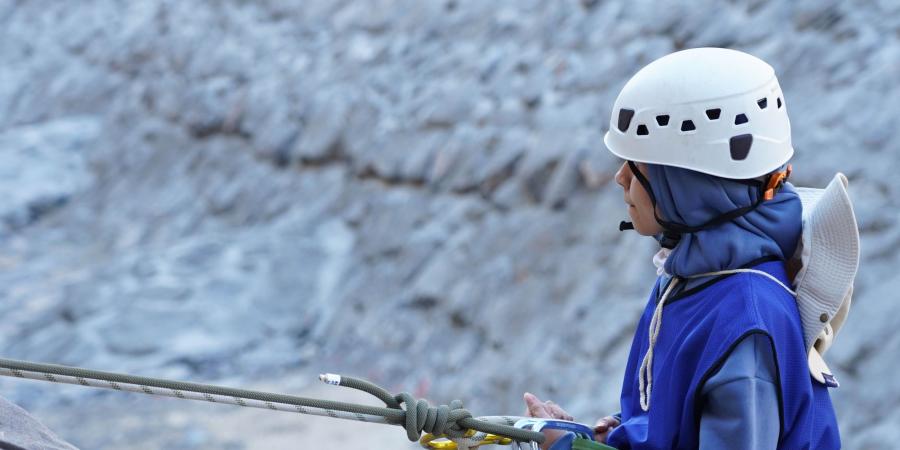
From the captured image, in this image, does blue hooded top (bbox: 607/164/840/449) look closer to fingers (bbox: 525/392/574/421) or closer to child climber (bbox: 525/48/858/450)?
child climber (bbox: 525/48/858/450)

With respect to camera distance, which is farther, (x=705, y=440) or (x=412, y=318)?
(x=412, y=318)

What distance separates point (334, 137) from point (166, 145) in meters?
1.86

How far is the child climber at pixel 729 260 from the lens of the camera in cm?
161

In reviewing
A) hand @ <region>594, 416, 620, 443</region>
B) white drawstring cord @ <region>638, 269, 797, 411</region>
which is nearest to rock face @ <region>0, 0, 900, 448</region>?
hand @ <region>594, 416, 620, 443</region>

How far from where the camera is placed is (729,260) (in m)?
1.70

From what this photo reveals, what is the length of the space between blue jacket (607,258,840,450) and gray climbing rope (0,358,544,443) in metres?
0.26

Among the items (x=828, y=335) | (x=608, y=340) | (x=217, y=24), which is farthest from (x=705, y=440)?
(x=217, y=24)

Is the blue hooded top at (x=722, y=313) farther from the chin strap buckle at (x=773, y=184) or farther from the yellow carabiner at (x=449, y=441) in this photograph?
the yellow carabiner at (x=449, y=441)

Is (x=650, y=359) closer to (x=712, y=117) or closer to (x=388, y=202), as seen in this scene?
(x=712, y=117)

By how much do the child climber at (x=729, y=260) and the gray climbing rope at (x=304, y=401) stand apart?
7.0 inches

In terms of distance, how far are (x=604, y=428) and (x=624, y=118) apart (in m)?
0.54

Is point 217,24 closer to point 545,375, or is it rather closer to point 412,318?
point 412,318

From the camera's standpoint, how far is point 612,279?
4.91 meters

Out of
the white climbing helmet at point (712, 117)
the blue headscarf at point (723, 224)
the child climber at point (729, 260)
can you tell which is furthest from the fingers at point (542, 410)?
the white climbing helmet at point (712, 117)
